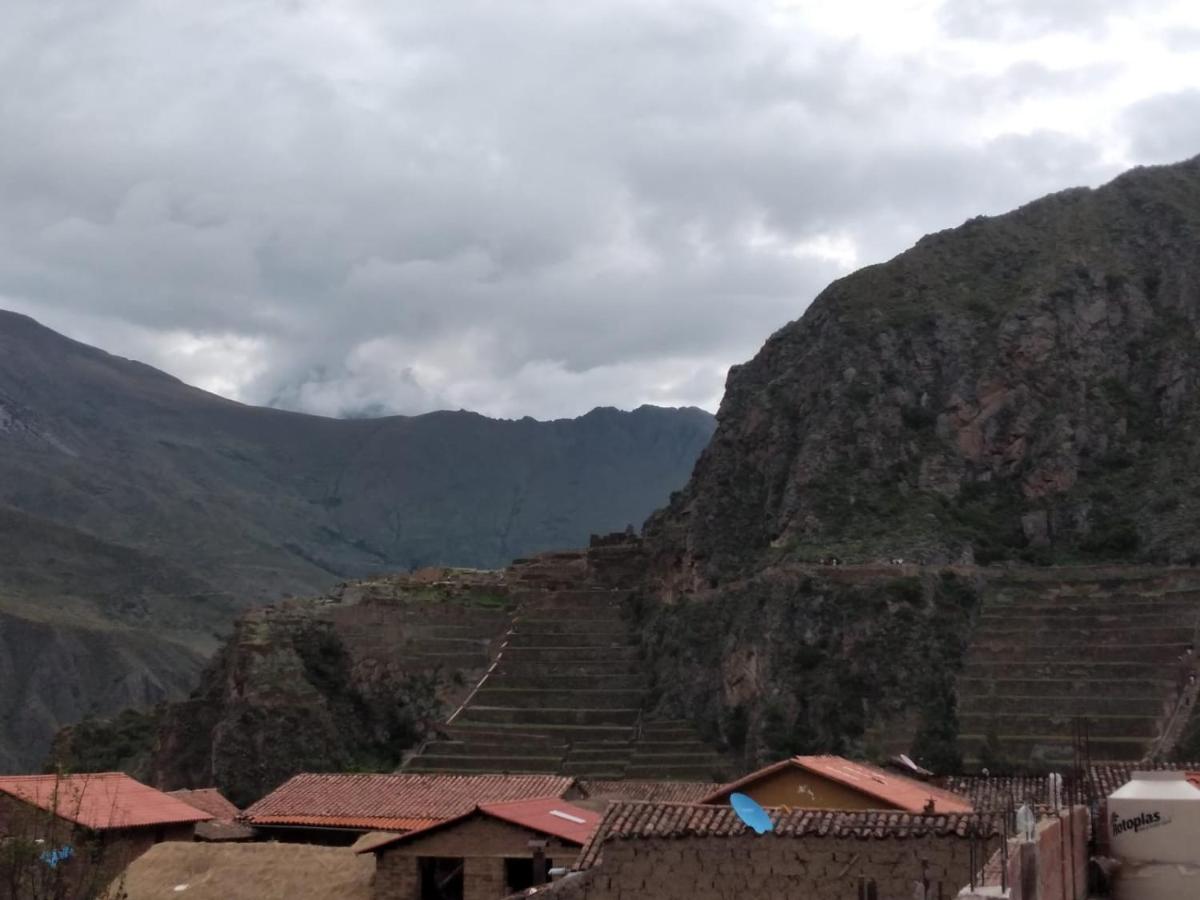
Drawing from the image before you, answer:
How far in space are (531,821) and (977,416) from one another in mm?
60236

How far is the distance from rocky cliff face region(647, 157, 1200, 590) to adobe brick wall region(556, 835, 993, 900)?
5471cm

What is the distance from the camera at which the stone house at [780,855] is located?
1661cm

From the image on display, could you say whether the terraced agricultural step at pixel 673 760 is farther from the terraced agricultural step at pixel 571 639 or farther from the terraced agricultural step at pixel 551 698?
the terraced agricultural step at pixel 571 639

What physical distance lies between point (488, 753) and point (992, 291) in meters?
43.1

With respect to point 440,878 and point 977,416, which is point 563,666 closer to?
point 977,416

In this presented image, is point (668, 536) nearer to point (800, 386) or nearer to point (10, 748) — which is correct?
point (800, 386)

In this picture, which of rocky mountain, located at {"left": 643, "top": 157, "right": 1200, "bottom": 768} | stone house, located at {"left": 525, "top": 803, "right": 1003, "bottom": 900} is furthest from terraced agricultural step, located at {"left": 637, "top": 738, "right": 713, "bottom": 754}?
stone house, located at {"left": 525, "top": 803, "right": 1003, "bottom": 900}

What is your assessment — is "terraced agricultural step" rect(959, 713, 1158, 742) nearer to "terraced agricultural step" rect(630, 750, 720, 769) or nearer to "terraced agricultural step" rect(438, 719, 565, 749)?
"terraced agricultural step" rect(630, 750, 720, 769)

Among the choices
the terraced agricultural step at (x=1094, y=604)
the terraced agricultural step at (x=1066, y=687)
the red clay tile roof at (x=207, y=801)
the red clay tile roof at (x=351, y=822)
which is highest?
the terraced agricultural step at (x=1094, y=604)

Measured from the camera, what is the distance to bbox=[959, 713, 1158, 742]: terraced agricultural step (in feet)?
180

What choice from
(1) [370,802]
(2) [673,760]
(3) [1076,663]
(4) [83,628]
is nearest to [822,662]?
(2) [673,760]

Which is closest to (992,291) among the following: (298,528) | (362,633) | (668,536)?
(668,536)

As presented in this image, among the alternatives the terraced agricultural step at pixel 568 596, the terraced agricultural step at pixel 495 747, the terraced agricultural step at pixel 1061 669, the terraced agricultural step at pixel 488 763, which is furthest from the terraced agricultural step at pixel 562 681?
the terraced agricultural step at pixel 1061 669

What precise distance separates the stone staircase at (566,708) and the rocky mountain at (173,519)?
37969 mm
